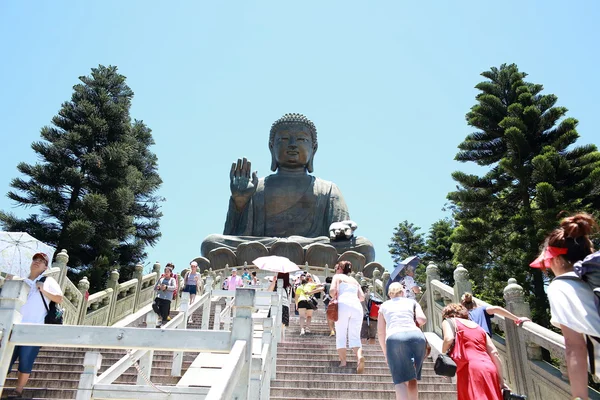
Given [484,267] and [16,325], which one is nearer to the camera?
[16,325]

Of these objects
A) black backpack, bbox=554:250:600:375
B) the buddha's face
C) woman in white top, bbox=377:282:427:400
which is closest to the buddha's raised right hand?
the buddha's face

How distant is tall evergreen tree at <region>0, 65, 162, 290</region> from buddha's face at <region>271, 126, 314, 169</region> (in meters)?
5.34

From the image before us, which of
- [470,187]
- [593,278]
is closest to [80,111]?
[470,187]

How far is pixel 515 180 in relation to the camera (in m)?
14.4

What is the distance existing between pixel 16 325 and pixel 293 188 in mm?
15835

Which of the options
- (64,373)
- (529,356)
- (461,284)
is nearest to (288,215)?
(461,284)

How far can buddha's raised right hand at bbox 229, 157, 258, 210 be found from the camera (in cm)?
1673

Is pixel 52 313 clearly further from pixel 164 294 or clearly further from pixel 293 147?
pixel 293 147

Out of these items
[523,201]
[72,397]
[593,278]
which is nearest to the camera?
[593,278]

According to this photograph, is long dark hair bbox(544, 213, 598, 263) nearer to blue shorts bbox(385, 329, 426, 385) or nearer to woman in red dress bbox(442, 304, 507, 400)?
woman in red dress bbox(442, 304, 507, 400)

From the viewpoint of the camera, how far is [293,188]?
716 inches

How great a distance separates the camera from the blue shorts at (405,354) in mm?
3416

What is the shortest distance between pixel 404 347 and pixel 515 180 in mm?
12351

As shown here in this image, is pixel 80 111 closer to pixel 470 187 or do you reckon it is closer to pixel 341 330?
pixel 470 187
